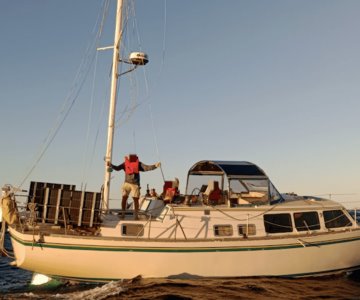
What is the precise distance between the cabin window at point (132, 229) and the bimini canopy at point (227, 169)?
397 centimetres

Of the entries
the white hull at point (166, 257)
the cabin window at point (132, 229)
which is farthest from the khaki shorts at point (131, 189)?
the white hull at point (166, 257)

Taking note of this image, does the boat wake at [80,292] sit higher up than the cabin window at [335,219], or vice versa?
the cabin window at [335,219]

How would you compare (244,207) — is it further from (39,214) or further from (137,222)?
(39,214)

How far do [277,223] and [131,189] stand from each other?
579 cm

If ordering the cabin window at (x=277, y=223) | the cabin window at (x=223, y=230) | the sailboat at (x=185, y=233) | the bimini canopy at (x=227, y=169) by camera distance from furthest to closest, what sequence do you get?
the bimini canopy at (x=227, y=169) < the cabin window at (x=277, y=223) < the cabin window at (x=223, y=230) < the sailboat at (x=185, y=233)

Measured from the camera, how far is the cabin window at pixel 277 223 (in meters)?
13.3

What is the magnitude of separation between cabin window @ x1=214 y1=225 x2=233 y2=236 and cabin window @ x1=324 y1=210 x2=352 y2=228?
4191 millimetres

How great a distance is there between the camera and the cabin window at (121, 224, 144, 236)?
12.3 m

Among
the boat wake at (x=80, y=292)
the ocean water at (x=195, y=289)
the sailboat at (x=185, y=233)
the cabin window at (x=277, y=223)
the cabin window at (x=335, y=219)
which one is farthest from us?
the cabin window at (x=335, y=219)

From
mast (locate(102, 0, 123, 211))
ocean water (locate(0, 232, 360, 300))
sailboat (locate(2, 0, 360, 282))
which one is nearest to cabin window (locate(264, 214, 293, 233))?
sailboat (locate(2, 0, 360, 282))

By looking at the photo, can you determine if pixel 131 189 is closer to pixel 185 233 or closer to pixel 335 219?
pixel 185 233

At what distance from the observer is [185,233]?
41.1 ft

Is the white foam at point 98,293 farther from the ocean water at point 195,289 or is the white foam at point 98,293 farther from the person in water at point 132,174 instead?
the person in water at point 132,174

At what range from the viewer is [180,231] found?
1251 cm
